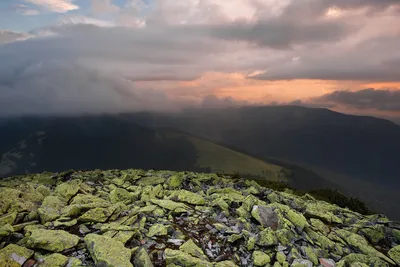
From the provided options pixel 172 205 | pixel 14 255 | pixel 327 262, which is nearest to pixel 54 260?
pixel 14 255

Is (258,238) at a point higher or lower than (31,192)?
lower

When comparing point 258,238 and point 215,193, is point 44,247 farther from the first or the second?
point 215,193

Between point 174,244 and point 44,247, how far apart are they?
7.93 meters

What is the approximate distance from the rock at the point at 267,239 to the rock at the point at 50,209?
50.5 ft

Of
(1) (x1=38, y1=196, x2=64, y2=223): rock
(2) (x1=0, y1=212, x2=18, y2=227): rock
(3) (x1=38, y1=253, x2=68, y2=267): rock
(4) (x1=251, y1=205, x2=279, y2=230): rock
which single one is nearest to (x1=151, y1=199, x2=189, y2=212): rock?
(4) (x1=251, y1=205, x2=279, y2=230): rock

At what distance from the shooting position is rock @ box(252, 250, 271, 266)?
18938 mm

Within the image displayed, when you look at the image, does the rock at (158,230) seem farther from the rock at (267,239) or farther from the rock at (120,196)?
the rock at (120,196)

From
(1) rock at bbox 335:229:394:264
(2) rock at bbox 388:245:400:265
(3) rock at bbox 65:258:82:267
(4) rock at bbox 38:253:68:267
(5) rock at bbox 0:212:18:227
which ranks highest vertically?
(5) rock at bbox 0:212:18:227

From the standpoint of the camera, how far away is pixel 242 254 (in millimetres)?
19891

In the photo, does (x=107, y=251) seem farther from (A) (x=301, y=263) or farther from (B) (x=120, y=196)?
(B) (x=120, y=196)

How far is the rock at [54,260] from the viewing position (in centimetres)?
1548

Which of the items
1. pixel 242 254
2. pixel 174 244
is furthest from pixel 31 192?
pixel 242 254

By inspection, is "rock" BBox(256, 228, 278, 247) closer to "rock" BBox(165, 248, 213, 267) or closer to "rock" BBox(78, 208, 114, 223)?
"rock" BBox(165, 248, 213, 267)

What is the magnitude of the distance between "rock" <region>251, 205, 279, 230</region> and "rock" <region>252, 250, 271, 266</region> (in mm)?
4596
